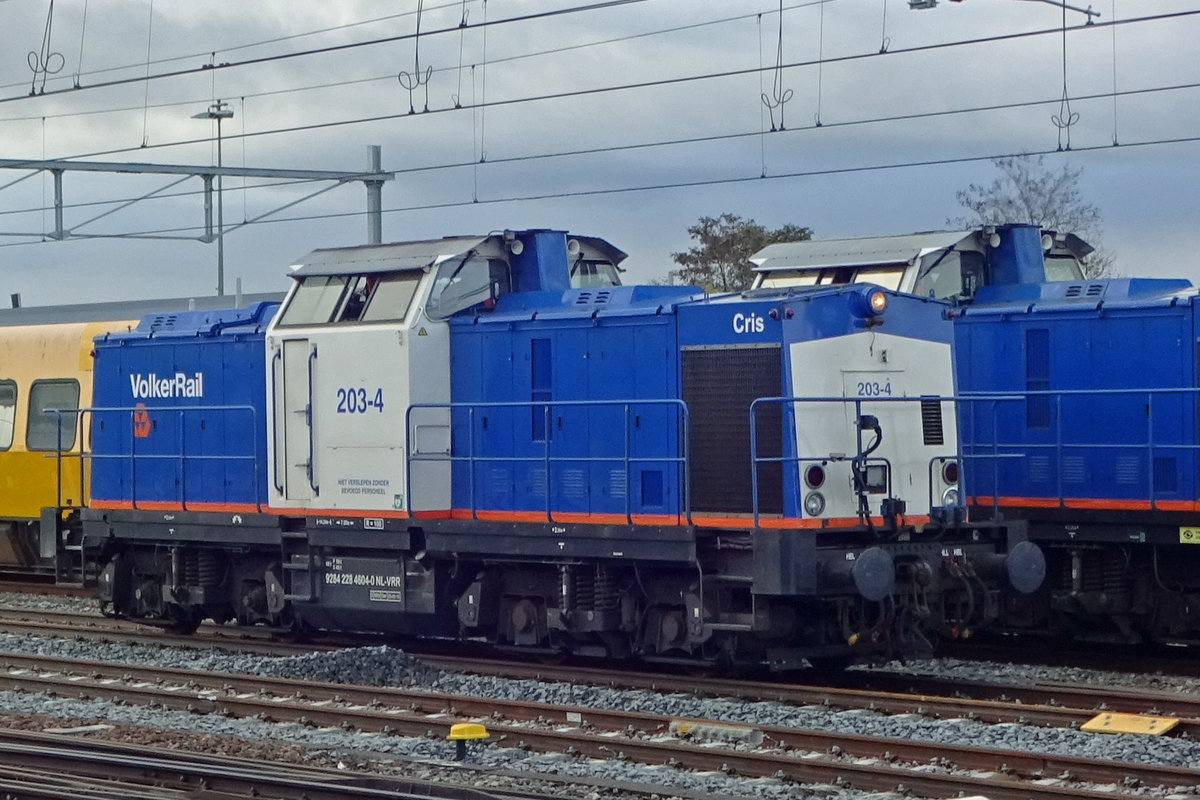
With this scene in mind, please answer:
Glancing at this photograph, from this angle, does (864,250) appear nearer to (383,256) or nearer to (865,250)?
(865,250)

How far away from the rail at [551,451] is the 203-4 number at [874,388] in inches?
52.7

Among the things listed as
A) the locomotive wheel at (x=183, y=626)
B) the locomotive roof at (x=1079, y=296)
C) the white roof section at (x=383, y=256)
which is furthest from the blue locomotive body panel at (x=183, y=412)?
the locomotive roof at (x=1079, y=296)

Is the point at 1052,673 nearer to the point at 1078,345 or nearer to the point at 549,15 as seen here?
the point at 1078,345

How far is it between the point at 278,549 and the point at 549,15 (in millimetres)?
5782

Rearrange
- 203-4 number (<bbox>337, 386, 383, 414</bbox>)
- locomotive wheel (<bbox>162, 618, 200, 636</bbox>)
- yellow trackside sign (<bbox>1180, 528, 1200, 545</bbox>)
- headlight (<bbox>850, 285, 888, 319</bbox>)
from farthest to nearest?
locomotive wheel (<bbox>162, 618, 200, 636</bbox>) < 203-4 number (<bbox>337, 386, 383, 414</bbox>) < yellow trackside sign (<bbox>1180, 528, 1200, 545</bbox>) < headlight (<bbox>850, 285, 888, 319</bbox>)

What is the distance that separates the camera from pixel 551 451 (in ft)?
42.6

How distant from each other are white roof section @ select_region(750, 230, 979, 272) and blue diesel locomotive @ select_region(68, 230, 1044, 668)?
1.63 metres

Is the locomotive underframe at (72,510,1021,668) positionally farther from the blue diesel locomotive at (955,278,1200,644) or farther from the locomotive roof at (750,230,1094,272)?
the locomotive roof at (750,230,1094,272)

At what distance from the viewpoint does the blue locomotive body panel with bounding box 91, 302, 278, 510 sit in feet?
48.2

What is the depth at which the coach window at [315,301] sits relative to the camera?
1384cm

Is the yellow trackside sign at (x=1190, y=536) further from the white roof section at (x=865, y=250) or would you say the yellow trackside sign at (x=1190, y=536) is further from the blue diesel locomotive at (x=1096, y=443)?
the white roof section at (x=865, y=250)

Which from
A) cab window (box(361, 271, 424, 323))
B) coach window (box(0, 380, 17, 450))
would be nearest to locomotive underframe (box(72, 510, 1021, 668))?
cab window (box(361, 271, 424, 323))

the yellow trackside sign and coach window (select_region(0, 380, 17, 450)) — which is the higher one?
coach window (select_region(0, 380, 17, 450))

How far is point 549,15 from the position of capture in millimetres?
15727
